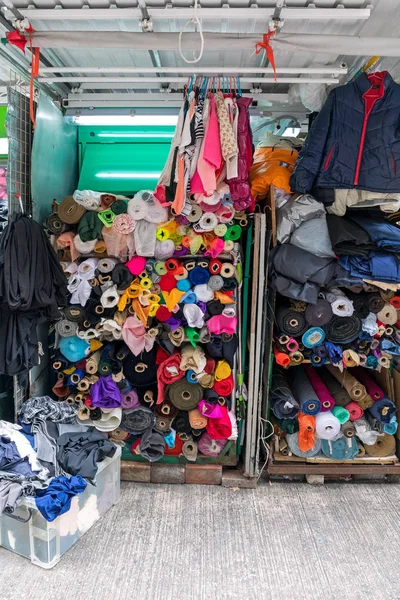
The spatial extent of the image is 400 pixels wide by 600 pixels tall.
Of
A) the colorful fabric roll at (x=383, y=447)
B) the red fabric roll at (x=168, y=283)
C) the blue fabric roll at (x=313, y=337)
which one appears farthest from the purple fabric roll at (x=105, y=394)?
the colorful fabric roll at (x=383, y=447)

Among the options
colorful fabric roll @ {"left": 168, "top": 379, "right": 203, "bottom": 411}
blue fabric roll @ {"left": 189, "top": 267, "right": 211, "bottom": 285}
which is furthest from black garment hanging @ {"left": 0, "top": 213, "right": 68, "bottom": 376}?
colorful fabric roll @ {"left": 168, "top": 379, "right": 203, "bottom": 411}

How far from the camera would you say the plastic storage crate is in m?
2.29

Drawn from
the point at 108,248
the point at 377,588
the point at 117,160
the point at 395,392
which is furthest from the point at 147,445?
the point at 117,160

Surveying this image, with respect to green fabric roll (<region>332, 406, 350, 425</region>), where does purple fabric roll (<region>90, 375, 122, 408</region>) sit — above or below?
above

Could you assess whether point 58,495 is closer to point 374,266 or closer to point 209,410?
point 209,410

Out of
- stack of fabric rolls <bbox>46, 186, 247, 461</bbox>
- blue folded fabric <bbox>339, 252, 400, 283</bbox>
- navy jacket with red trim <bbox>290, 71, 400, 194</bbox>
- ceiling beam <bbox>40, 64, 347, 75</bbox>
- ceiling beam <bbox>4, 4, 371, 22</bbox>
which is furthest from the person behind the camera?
stack of fabric rolls <bbox>46, 186, 247, 461</bbox>

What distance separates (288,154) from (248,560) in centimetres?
262

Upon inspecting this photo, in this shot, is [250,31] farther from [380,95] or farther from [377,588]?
[377,588]

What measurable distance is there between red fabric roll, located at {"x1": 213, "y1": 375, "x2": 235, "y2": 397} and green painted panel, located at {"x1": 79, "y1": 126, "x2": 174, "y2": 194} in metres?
1.56

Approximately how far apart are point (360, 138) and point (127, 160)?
1686mm

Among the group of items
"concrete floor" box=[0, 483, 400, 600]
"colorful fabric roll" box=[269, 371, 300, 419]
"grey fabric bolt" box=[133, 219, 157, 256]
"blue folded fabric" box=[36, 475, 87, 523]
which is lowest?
"concrete floor" box=[0, 483, 400, 600]

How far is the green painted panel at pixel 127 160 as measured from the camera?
10.8ft

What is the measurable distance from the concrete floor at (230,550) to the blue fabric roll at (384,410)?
538mm

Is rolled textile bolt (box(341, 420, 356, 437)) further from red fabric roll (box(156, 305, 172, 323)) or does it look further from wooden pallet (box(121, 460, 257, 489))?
red fabric roll (box(156, 305, 172, 323))
